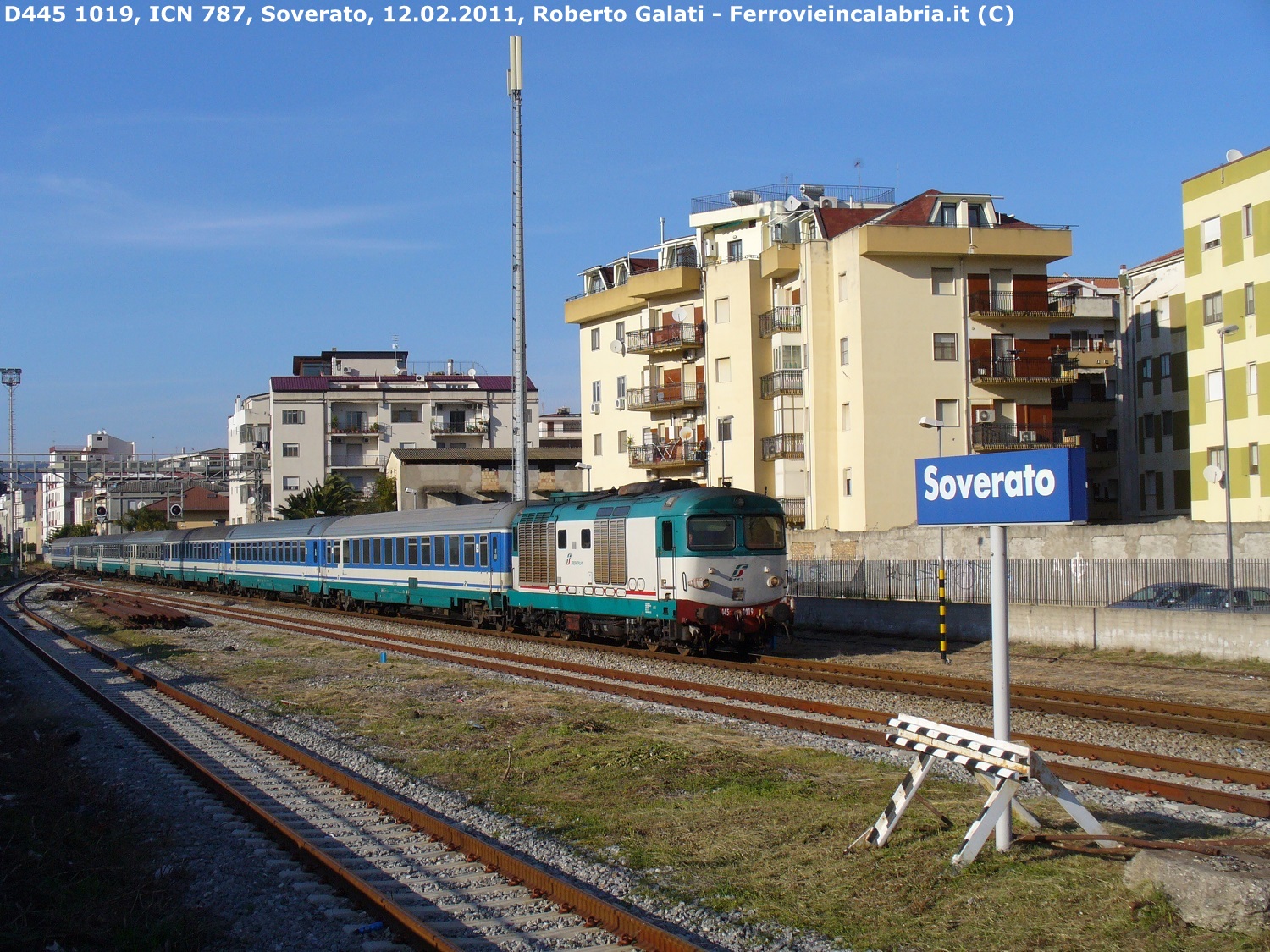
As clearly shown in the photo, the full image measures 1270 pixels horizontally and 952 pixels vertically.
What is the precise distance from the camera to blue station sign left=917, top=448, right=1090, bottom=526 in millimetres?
7500

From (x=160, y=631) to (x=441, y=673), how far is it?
1479 cm

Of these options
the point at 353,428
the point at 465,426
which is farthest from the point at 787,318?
the point at 353,428

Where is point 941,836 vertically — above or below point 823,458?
below

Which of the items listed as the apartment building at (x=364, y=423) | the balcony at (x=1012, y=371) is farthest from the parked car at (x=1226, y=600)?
the apartment building at (x=364, y=423)

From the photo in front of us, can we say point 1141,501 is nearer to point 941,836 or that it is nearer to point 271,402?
point 941,836

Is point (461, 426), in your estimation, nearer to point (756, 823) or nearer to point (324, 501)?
point (324, 501)

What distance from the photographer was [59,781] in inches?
444

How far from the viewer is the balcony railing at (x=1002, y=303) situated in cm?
4447

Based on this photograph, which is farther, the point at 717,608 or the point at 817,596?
the point at 817,596

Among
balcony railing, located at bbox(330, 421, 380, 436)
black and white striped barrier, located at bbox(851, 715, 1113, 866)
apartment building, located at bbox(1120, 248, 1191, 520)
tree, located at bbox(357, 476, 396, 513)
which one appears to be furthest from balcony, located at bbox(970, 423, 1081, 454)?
balcony railing, located at bbox(330, 421, 380, 436)

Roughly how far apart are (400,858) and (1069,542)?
81.8 ft

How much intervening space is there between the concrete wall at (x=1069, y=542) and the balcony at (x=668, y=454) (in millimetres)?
13272

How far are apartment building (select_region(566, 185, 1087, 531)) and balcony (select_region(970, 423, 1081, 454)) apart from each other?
6 cm


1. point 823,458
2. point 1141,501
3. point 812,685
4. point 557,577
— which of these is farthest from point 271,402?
point 812,685
